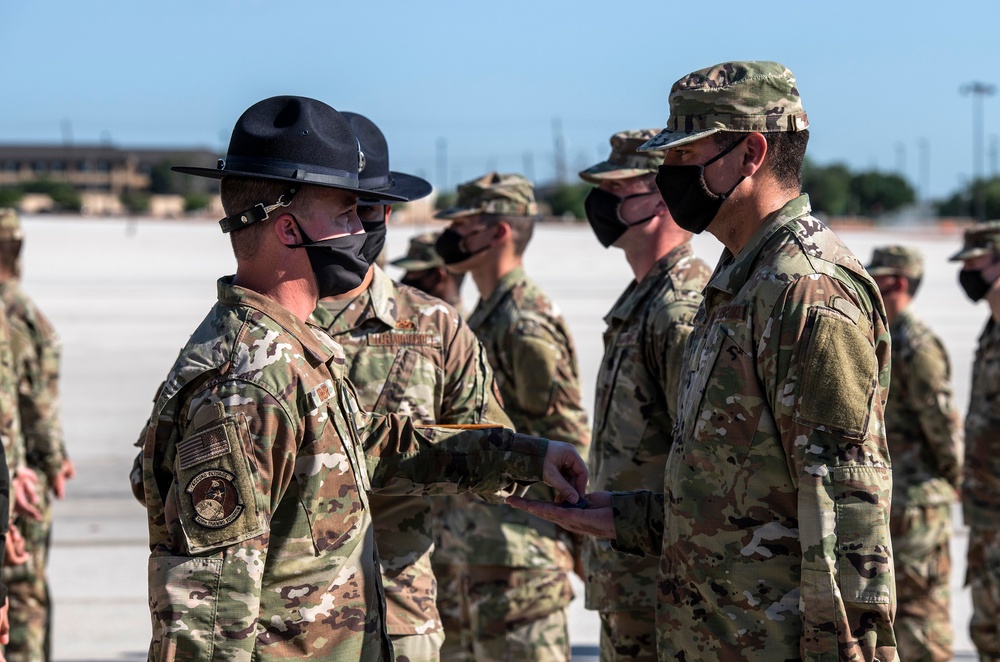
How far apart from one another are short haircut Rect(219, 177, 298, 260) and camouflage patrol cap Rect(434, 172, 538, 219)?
10.1ft

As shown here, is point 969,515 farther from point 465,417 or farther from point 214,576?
point 214,576

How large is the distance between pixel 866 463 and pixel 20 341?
4.95 m

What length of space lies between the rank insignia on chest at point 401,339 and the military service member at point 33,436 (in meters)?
2.60

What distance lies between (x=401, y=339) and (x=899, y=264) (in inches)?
156

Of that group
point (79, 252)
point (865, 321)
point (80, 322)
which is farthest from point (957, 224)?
point (865, 321)

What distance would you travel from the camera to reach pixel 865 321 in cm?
278

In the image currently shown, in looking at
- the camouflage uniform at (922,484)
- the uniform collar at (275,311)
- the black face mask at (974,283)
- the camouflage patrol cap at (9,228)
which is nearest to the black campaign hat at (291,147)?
the uniform collar at (275,311)

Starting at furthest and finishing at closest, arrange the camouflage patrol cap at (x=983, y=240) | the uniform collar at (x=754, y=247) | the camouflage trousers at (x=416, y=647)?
the camouflage patrol cap at (x=983, y=240) < the camouflage trousers at (x=416, y=647) < the uniform collar at (x=754, y=247)

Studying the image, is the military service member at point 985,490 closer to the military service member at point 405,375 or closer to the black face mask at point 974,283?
the black face mask at point 974,283

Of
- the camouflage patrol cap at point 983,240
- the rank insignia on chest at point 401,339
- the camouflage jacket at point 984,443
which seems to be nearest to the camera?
the rank insignia on chest at point 401,339

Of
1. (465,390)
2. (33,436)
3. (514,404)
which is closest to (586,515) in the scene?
(465,390)

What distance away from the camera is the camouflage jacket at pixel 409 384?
392 centimetres

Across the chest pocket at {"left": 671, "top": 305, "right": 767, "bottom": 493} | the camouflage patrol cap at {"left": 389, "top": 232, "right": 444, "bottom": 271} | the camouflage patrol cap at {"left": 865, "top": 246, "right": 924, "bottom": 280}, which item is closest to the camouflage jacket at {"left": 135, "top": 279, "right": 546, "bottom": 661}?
the chest pocket at {"left": 671, "top": 305, "right": 767, "bottom": 493}

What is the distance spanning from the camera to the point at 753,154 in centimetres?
→ 304
